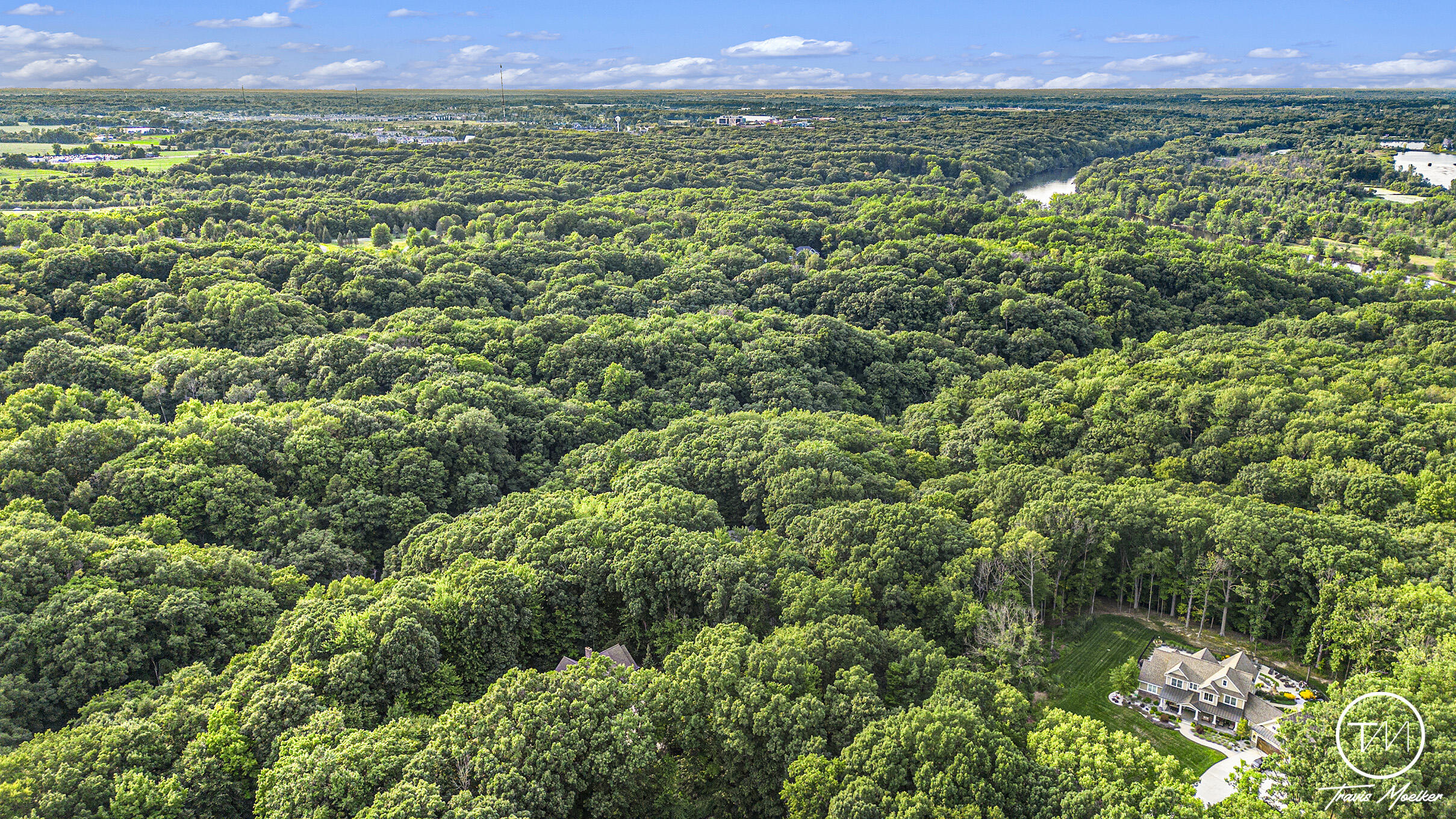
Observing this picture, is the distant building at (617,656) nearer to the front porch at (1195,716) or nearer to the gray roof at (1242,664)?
the front porch at (1195,716)

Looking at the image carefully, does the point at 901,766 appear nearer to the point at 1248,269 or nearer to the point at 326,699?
the point at 326,699

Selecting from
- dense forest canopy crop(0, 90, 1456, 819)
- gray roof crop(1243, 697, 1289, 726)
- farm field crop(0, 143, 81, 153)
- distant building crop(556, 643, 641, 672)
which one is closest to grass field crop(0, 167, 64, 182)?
dense forest canopy crop(0, 90, 1456, 819)

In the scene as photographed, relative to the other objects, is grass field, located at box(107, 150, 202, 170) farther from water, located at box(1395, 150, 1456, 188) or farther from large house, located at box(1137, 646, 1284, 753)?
water, located at box(1395, 150, 1456, 188)

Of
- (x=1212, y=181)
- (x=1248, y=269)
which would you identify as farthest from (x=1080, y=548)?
(x=1212, y=181)

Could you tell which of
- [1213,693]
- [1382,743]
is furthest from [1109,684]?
[1382,743]

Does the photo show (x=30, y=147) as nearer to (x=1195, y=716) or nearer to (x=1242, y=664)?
(x=1195, y=716)
